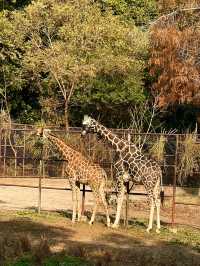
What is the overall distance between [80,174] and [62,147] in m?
0.86

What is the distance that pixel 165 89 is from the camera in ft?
82.5

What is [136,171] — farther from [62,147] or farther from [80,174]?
[62,147]

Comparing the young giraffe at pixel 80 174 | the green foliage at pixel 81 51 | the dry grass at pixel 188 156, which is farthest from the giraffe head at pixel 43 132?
the green foliage at pixel 81 51

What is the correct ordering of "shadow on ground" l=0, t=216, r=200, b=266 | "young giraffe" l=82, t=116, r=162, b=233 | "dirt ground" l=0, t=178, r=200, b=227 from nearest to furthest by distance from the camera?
"shadow on ground" l=0, t=216, r=200, b=266, "young giraffe" l=82, t=116, r=162, b=233, "dirt ground" l=0, t=178, r=200, b=227

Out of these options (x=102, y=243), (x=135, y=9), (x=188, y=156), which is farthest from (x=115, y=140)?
(x=135, y=9)

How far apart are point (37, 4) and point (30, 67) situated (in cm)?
286

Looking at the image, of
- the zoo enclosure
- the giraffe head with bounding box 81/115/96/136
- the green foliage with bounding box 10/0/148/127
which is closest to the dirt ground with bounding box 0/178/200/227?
the zoo enclosure

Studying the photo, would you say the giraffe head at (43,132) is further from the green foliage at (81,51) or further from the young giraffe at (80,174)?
the green foliage at (81,51)

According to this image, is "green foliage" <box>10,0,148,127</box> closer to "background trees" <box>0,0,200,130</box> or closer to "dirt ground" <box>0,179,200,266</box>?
"background trees" <box>0,0,200,130</box>

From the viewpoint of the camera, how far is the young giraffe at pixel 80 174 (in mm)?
13297

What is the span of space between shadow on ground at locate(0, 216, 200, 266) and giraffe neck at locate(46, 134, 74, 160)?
1.47m

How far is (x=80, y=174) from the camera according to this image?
13.6 metres

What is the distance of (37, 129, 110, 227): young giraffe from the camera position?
43.6ft

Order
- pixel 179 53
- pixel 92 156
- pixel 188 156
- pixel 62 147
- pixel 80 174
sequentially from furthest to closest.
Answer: pixel 179 53
pixel 188 156
pixel 92 156
pixel 62 147
pixel 80 174
